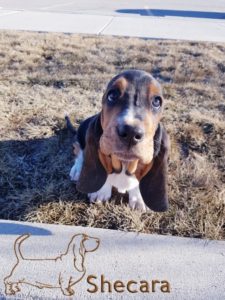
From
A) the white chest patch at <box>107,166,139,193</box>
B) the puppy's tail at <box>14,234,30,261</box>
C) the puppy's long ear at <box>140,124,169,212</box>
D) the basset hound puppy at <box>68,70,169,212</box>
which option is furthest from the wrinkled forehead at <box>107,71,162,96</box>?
the puppy's tail at <box>14,234,30,261</box>

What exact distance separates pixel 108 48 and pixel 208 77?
1.87 m

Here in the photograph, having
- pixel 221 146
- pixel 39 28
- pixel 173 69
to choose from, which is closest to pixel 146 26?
pixel 39 28

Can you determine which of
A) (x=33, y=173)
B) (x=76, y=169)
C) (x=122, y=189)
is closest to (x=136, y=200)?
(x=122, y=189)

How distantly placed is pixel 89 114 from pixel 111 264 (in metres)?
2.16

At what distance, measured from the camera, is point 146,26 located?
9000 mm

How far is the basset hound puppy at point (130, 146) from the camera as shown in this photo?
2172mm

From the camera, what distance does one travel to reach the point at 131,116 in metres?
2.17

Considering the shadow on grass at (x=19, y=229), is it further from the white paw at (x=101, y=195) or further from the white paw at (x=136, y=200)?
the white paw at (x=136, y=200)

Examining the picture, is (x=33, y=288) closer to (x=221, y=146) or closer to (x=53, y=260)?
(x=53, y=260)

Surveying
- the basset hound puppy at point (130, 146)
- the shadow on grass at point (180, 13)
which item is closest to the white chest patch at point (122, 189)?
the basset hound puppy at point (130, 146)

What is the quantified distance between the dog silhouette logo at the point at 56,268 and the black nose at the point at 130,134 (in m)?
0.79

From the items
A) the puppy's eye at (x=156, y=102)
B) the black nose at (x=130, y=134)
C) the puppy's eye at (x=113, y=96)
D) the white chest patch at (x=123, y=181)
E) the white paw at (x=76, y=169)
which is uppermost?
the puppy's eye at (x=113, y=96)

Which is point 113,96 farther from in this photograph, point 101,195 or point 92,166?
point 101,195

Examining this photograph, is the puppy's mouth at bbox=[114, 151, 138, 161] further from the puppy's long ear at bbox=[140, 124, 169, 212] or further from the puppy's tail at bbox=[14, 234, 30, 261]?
the puppy's tail at bbox=[14, 234, 30, 261]
